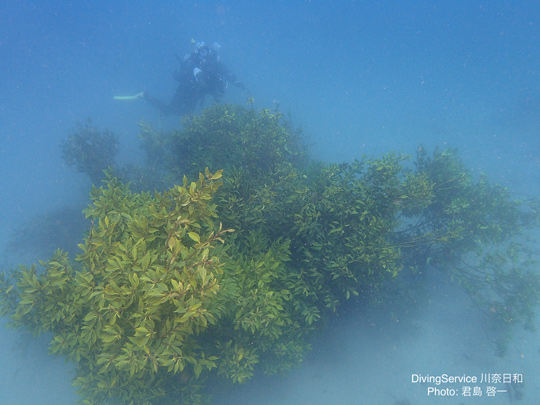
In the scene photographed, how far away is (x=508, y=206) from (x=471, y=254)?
9.93 feet

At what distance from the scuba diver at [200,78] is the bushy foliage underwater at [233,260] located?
4.60 m

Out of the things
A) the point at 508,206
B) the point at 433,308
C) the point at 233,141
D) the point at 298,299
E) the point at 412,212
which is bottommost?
the point at 298,299

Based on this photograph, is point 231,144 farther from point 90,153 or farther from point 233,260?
point 90,153

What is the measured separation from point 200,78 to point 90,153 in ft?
22.0

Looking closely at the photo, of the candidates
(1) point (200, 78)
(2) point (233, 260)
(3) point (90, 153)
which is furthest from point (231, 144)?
(3) point (90, 153)

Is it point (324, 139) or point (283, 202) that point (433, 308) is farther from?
point (324, 139)

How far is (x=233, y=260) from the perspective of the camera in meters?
5.09

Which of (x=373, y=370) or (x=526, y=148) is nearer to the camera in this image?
(x=373, y=370)

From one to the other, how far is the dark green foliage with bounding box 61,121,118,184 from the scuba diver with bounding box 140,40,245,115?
187 inches

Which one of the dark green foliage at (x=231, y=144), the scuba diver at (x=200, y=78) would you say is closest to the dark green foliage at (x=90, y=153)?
the dark green foliage at (x=231, y=144)

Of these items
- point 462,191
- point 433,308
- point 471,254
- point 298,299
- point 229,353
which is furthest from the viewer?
point 471,254

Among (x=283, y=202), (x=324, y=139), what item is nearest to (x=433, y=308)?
(x=283, y=202)

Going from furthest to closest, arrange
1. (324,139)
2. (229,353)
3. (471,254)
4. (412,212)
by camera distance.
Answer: (324,139) → (471,254) → (412,212) → (229,353)

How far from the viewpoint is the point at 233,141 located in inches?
366
